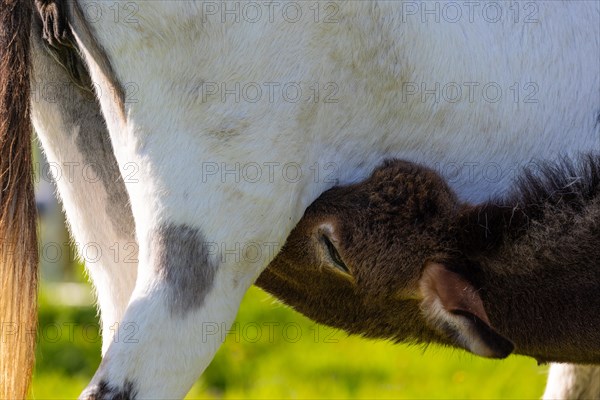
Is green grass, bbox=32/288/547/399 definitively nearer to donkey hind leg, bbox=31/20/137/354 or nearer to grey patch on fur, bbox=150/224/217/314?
donkey hind leg, bbox=31/20/137/354

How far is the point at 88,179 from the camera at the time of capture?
10.4 ft

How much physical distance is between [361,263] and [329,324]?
0.38m

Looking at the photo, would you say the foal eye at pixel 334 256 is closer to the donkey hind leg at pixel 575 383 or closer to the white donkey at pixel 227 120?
the white donkey at pixel 227 120

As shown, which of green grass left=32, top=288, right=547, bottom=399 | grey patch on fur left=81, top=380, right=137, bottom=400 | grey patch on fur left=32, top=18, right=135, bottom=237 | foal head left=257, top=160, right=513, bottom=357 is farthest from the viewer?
green grass left=32, top=288, right=547, bottom=399

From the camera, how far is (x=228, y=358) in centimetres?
623

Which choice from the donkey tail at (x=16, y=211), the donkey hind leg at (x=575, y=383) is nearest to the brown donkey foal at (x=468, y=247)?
the donkey tail at (x=16, y=211)

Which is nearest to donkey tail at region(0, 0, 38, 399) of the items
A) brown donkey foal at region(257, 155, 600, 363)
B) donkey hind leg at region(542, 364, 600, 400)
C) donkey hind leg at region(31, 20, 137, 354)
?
donkey hind leg at region(31, 20, 137, 354)

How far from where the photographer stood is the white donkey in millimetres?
2734

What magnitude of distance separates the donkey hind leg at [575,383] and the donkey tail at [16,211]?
1911 mm

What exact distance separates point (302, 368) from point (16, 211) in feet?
10.7

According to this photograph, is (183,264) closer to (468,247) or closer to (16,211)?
(16,211)

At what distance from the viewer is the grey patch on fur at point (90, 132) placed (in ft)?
10.0

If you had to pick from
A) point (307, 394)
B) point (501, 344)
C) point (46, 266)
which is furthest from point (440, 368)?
point (46, 266)

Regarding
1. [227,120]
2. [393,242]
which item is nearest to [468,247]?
[393,242]
